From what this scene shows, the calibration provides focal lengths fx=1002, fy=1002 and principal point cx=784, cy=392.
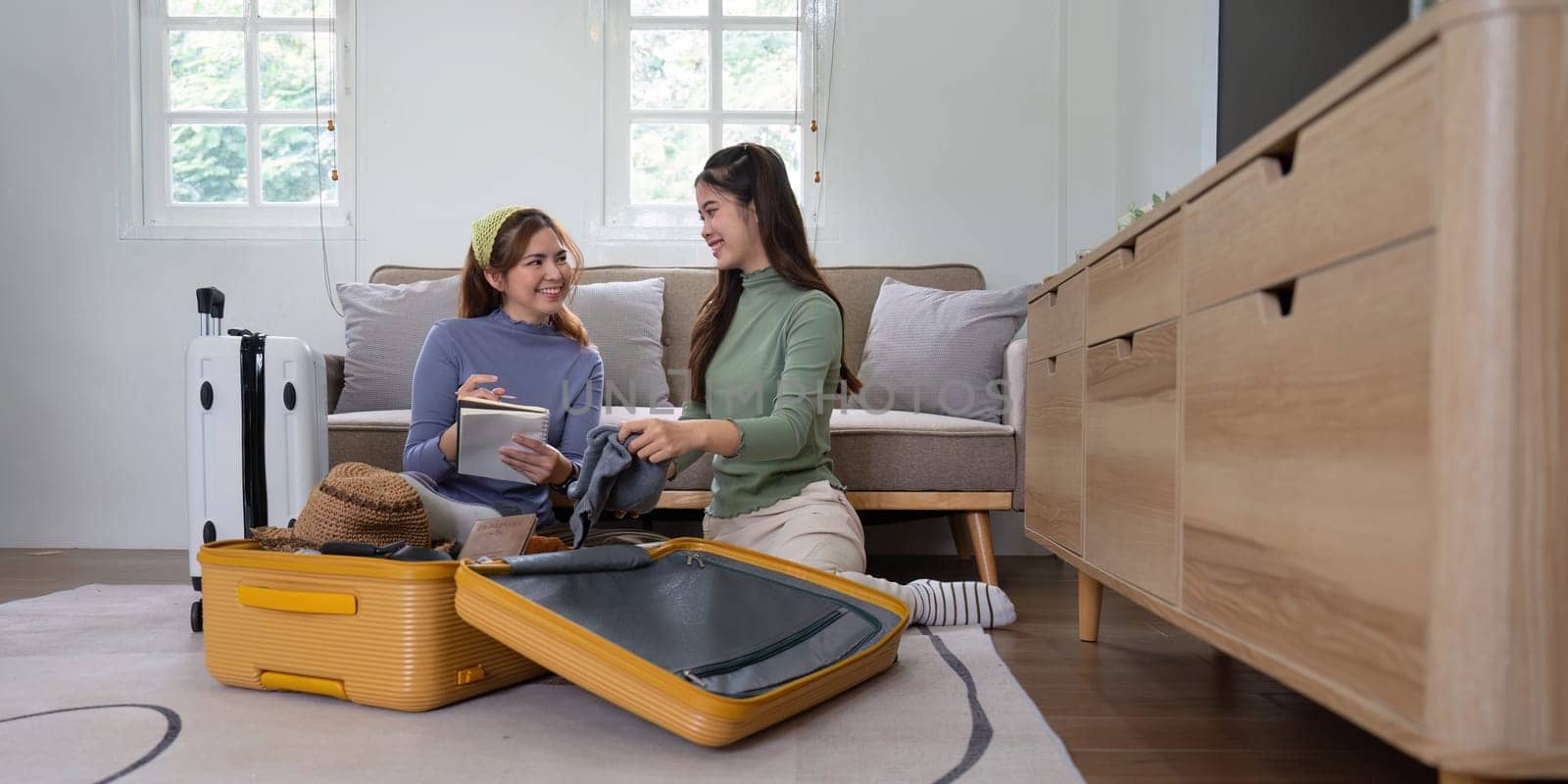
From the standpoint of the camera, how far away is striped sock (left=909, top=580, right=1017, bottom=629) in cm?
178

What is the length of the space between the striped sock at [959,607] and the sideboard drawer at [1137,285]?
0.53m

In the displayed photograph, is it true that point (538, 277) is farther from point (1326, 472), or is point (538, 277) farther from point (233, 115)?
point (233, 115)

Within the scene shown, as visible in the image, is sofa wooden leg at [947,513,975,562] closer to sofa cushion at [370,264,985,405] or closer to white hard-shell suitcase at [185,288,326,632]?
sofa cushion at [370,264,985,405]

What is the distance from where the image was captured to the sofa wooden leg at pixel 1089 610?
1.70 metres

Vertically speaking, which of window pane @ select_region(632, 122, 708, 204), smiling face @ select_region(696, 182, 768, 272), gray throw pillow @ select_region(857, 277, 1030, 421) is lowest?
gray throw pillow @ select_region(857, 277, 1030, 421)

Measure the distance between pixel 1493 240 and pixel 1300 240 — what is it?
23cm

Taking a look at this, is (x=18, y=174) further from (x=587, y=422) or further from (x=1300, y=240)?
(x=1300, y=240)

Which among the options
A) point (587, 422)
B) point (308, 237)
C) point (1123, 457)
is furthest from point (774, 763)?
point (308, 237)

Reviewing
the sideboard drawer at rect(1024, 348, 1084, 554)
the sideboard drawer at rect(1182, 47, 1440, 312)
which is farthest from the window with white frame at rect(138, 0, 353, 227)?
the sideboard drawer at rect(1182, 47, 1440, 312)

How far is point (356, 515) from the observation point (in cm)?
137

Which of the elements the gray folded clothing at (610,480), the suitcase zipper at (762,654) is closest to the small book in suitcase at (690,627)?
the suitcase zipper at (762,654)

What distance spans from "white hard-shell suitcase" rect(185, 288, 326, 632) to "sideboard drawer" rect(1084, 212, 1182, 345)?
132cm

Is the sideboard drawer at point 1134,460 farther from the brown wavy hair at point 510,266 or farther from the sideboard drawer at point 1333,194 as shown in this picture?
the brown wavy hair at point 510,266

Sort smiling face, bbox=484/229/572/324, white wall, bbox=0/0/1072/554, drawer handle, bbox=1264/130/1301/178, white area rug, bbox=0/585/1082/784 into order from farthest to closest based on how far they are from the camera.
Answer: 1. white wall, bbox=0/0/1072/554
2. smiling face, bbox=484/229/572/324
3. white area rug, bbox=0/585/1082/784
4. drawer handle, bbox=1264/130/1301/178
